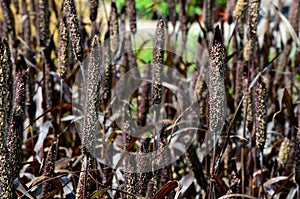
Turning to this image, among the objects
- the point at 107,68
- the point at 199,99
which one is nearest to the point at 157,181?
the point at 107,68

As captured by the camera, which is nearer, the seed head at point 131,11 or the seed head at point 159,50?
the seed head at point 159,50

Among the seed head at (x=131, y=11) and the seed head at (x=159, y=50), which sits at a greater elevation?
the seed head at (x=131, y=11)

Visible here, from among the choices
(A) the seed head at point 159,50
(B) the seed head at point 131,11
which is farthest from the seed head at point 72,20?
(B) the seed head at point 131,11

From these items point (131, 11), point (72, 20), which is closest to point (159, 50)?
point (72, 20)

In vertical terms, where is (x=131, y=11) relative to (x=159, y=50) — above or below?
above

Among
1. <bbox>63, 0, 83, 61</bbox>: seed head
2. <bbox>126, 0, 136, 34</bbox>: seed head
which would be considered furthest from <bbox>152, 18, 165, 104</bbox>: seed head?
<bbox>126, 0, 136, 34</bbox>: seed head

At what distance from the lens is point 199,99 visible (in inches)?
Answer: 87.4

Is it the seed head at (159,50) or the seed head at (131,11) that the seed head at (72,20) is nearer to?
the seed head at (159,50)

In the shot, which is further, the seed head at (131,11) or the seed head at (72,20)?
the seed head at (131,11)

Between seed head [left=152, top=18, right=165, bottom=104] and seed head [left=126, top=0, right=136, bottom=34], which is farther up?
seed head [left=126, top=0, right=136, bottom=34]

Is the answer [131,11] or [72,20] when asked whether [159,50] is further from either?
[131,11]

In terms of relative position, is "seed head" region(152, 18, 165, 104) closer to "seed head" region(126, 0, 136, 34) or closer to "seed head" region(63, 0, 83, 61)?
"seed head" region(63, 0, 83, 61)

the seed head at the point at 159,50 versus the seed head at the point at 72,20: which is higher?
the seed head at the point at 72,20

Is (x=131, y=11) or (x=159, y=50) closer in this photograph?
(x=159, y=50)
